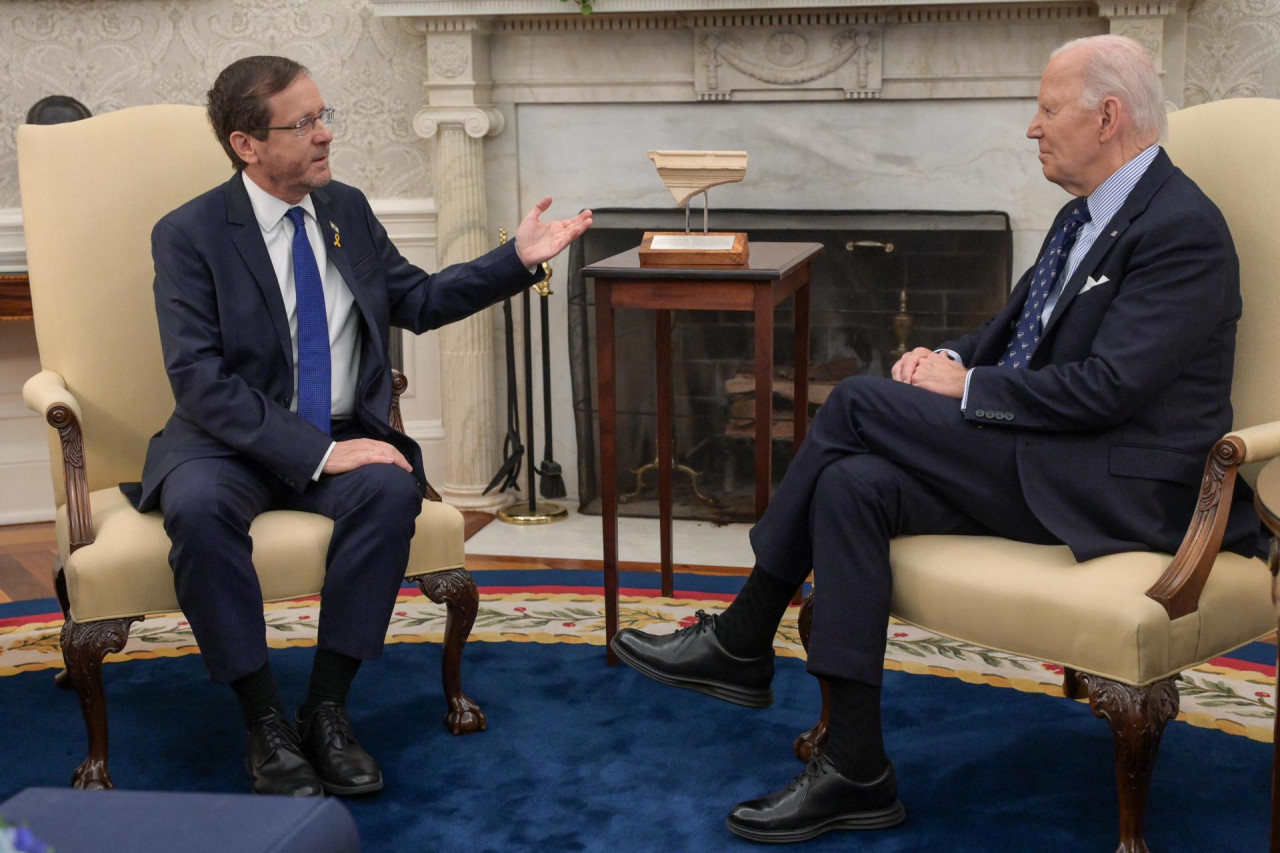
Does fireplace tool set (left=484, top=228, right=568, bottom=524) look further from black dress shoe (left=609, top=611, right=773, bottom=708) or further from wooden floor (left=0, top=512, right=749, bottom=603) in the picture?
black dress shoe (left=609, top=611, right=773, bottom=708)

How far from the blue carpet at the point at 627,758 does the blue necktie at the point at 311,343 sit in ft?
2.01

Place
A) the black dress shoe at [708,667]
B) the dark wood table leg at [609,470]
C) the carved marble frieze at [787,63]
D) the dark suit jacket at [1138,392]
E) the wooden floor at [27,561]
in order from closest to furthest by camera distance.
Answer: the dark suit jacket at [1138,392]
the black dress shoe at [708,667]
the dark wood table leg at [609,470]
the wooden floor at [27,561]
the carved marble frieze at [787,63]

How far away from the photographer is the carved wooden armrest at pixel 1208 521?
6.21 feet

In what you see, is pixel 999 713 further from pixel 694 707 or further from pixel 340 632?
pixel 340 632

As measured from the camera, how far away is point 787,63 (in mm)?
3816

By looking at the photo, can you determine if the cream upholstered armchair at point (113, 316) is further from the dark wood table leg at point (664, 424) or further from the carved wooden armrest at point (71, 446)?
the dark wood table leg at point (664, 424)

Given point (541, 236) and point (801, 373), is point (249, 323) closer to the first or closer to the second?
point (541, 236)

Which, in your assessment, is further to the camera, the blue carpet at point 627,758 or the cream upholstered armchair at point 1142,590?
the blue carpet at point 627,758

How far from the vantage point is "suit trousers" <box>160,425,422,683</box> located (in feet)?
7.25

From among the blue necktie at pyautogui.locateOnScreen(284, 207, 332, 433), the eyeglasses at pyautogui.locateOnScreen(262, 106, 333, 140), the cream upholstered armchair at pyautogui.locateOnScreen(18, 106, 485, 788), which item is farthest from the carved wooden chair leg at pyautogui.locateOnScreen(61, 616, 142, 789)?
the eyeglasses at pyautogui.locateOnScreen(262, 106, 333, 140)

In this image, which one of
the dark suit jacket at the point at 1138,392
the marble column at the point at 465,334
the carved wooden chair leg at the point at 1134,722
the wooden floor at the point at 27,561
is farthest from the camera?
the marble column at the point at 465,334

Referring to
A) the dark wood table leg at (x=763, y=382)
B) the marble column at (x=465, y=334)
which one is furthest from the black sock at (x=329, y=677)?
the marble column at (x=465, y=334)

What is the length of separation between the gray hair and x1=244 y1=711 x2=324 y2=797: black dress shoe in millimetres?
1681

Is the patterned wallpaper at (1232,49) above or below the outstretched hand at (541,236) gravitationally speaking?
above
